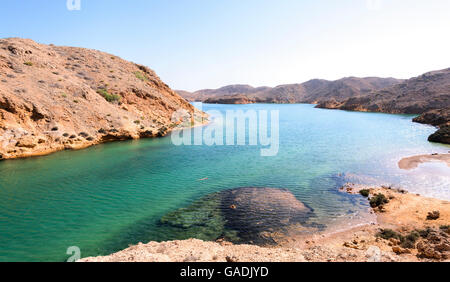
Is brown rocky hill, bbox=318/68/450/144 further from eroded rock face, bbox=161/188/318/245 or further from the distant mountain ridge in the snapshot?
eroded rock face, bbox=161/188/318/245

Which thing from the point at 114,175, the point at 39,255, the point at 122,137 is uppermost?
the point at 122,137

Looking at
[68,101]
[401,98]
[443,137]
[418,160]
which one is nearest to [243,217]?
[418,160]

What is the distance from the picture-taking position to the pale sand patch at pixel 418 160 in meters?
19.1

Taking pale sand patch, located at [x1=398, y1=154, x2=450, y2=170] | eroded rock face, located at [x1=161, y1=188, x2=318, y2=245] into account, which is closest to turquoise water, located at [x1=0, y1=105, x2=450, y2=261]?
eroded rock face, located at [x1=161, y1=188, x2=318, y2=245]

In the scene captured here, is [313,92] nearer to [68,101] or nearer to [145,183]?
[68,101]

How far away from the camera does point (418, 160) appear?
20500 mm

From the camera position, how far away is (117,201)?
41.9 ft

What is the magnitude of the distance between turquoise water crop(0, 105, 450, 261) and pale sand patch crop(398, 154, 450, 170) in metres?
0.85

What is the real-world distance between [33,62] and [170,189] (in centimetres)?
3207

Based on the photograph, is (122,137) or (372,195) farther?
(122,137)

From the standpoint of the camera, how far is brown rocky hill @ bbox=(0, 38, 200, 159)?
22.5 metres

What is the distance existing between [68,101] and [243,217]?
27981mm
